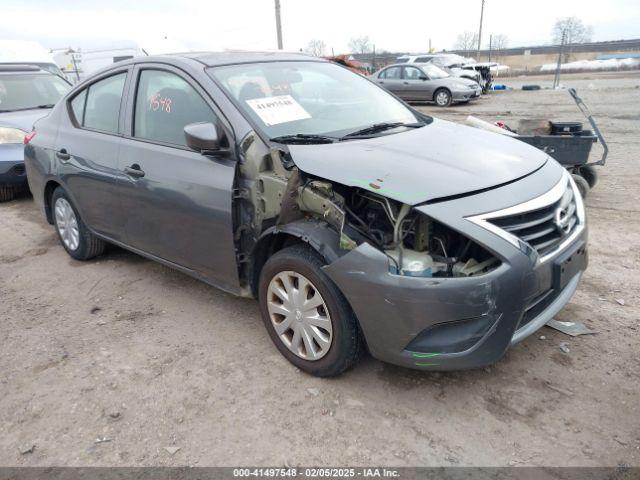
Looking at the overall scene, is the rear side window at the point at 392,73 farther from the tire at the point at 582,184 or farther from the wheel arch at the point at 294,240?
the wheel arch at the point at 294,240

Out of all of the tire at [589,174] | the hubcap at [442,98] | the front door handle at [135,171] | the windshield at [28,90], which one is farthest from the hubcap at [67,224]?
the hubcap at [442,98]

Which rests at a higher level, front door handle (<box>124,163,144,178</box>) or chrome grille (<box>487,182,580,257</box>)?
front door handle (<box>124,163,144,178</box>)

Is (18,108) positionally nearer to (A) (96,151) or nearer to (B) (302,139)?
(A) (96,151)

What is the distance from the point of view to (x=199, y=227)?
127 inches

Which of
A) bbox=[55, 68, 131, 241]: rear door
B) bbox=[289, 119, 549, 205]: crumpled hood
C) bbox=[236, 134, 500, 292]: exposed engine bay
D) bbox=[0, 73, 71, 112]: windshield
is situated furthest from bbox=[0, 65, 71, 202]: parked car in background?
bbox=[289, 119, 549, 205]: crumpled hood

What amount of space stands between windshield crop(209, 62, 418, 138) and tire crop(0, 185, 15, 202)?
5224 millimetres

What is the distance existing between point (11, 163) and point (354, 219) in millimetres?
5856

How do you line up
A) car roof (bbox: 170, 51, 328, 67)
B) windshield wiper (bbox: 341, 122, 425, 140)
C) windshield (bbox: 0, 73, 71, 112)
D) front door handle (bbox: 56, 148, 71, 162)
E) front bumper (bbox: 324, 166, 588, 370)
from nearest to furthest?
front bumper (bbox: 324, 166, 588, 370) → windshield wiper (bbox: 341, 122, 425, 140) → car roof (bbox: 170, 51, 328, 67) → front door handle (bbox: 56, 148, 71, 162) → windshield (bbox: 0, 73, 71, 112)

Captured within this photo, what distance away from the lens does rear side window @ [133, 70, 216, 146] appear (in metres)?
3.29

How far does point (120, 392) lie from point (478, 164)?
2.34m

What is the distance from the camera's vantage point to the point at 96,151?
3.98m

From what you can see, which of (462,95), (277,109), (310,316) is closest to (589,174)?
(277,109)

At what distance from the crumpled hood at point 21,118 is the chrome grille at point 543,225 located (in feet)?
21.5

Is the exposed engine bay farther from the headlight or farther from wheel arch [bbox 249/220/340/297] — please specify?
the headlight
